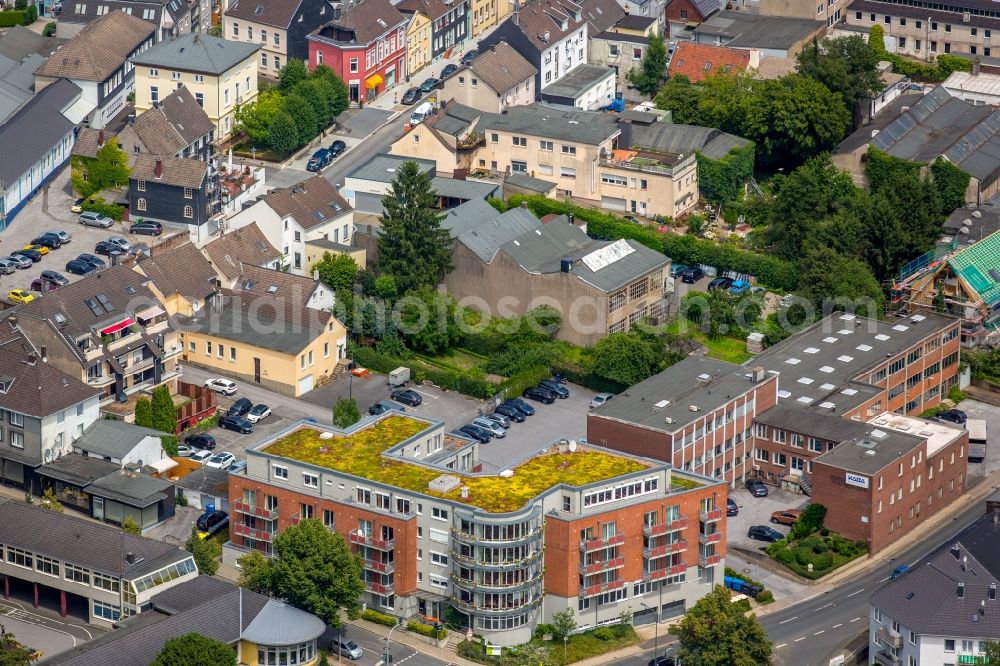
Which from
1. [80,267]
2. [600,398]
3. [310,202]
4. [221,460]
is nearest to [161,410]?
[221,460]

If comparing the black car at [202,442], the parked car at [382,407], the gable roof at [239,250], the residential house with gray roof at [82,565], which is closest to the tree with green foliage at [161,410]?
the black car at [202,442]

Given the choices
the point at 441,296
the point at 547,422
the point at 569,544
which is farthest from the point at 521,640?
the point at 441,296

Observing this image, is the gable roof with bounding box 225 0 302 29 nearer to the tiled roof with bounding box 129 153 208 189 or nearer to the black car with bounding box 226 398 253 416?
the tiled roof with bounding box 129 153 208 189

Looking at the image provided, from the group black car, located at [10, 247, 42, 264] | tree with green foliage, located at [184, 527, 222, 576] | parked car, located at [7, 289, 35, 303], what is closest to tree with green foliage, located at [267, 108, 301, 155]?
black car, located at [10, 247, 42, 264]

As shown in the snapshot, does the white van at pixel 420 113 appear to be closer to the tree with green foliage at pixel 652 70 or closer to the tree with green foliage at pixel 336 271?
the tree with green foliage at pixel 652 70

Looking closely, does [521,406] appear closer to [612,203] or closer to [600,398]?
[600,398]
